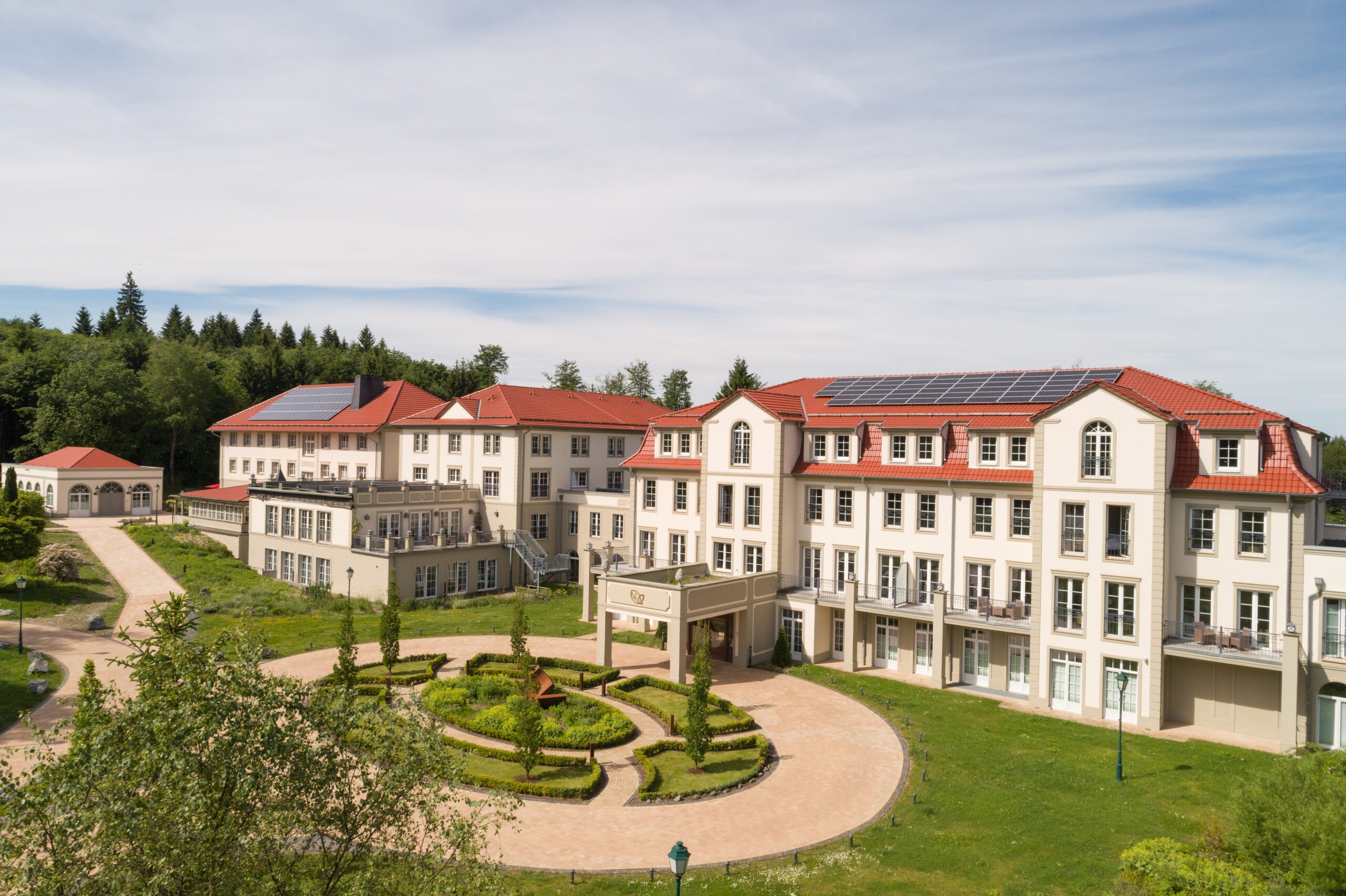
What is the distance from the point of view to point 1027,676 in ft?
102

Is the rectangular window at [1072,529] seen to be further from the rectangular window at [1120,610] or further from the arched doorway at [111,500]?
the arched doorway at [111,500]

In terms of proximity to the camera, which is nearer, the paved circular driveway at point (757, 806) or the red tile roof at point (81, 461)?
the paved circular driveway at point (757, 806)

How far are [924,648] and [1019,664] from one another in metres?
3.73

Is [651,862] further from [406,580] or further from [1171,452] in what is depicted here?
[406,580]

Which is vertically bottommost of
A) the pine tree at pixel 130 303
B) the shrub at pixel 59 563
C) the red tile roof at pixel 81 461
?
the shrub at pixel 59 563

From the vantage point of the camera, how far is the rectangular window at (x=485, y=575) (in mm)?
48438

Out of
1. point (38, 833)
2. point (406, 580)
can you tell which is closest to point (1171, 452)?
point (38, 833)

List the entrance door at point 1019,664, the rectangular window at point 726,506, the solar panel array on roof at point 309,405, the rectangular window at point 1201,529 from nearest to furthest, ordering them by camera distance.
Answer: the rectangular window at point 1201,529 < the entrance door at point 1019,664 < the rectangular window at point 726,506 < the solar panel array on roof at point 309,405

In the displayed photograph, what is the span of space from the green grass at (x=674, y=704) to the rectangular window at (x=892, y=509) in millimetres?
11085

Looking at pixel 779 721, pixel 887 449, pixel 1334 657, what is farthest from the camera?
pixel 887 449

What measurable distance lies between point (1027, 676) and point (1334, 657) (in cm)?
933

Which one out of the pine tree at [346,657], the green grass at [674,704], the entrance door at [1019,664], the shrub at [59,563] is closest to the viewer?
the pine tree at [346,657]

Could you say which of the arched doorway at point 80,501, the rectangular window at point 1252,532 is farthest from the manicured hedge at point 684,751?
the arched doorway at point 80,501

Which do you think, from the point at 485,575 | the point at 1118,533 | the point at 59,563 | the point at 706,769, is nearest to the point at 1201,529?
the point at 1118,533
